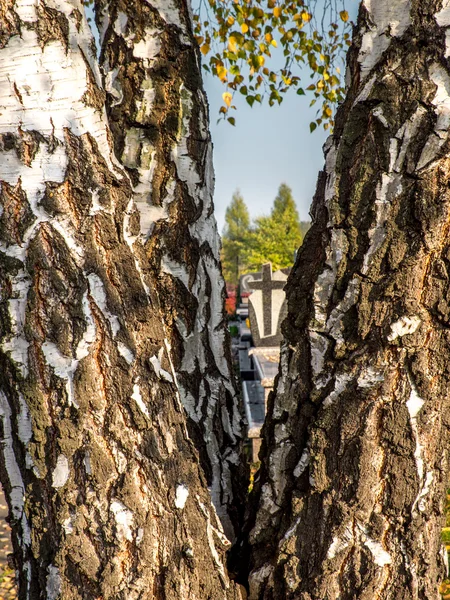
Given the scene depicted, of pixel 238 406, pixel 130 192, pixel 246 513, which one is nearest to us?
pixel 130 192

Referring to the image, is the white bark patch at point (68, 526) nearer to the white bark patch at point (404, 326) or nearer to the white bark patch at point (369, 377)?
the white bark patch at point (369, 377)

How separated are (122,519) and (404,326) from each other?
0.81 m

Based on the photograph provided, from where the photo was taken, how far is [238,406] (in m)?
1.86

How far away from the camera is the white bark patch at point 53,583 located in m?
1.21

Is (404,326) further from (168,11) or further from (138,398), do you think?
(168,11)

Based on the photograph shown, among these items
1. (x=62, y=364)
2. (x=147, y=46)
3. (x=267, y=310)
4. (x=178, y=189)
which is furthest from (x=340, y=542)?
(x=267, y=310)

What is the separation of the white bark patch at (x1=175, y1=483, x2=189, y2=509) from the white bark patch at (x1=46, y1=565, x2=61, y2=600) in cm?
32

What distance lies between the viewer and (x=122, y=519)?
1203 millimetres

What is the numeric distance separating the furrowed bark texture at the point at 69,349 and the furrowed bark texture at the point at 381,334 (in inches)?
15.7

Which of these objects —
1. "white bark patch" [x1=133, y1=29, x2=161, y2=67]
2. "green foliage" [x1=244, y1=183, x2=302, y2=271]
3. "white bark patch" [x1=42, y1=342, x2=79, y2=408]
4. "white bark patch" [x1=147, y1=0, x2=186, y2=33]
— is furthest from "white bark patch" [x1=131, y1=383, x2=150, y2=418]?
"green foliage" [x1=244, y1=183, x2=302, y2=271]

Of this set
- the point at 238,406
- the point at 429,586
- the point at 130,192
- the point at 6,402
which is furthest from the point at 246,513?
the point at 130,192

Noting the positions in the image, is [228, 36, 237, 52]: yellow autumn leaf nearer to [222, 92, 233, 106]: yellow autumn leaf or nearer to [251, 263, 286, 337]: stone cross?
[222, 92, 233, 106]: yellow autumn leaf

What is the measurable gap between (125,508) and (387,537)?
64 centimetres

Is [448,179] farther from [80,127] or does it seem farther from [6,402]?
[6,402]
